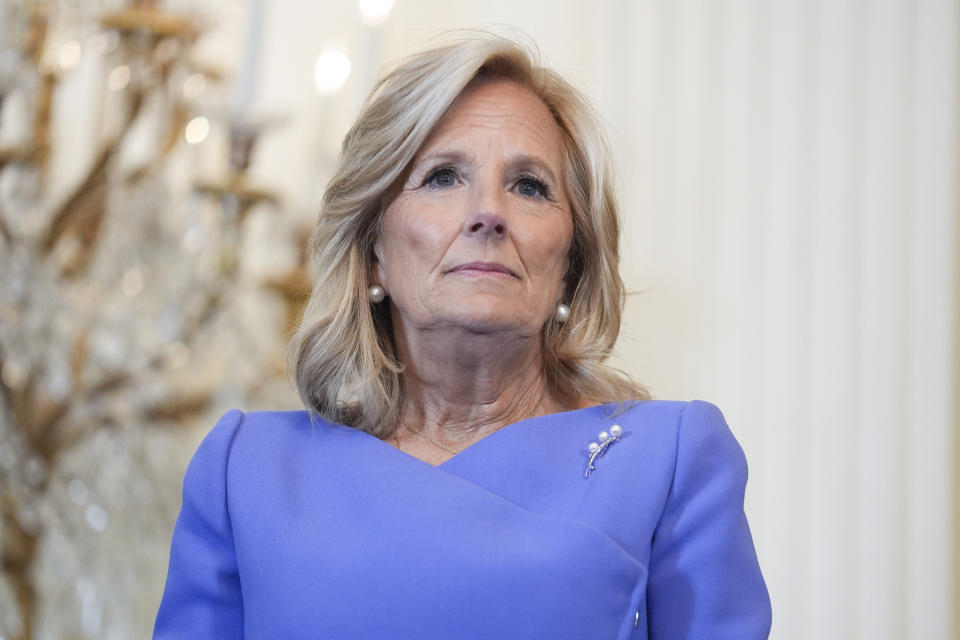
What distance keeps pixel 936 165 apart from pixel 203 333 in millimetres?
1928

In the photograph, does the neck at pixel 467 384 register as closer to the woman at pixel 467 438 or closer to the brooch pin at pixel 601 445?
the woman at pixel 467 438

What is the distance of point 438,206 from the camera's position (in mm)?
1656

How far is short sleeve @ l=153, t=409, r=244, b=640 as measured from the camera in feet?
5.33

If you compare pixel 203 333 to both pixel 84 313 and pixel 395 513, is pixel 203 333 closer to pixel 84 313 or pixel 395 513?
pixel 84 313

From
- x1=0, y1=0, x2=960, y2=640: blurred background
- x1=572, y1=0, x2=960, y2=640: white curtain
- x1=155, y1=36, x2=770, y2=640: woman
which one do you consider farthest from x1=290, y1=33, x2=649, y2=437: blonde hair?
x1=572, y1=0, x2=960, y2=640: white curtain

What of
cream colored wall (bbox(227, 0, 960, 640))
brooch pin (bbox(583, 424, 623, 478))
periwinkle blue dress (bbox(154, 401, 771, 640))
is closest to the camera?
periwinkle blue dress (bbox(154, 401, 771, 640))

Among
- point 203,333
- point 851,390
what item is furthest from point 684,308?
point 203,333

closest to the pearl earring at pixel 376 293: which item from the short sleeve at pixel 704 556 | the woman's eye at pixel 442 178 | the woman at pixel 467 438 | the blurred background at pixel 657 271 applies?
the woman at pixel 467 438

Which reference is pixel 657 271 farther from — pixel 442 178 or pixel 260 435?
pixel 260 435

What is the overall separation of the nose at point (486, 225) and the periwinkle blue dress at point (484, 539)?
0.28 metres

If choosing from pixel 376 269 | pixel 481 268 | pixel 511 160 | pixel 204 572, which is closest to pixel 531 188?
pixel 511 160

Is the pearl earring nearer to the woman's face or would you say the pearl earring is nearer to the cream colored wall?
the woman's face

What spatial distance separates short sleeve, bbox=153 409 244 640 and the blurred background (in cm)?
96

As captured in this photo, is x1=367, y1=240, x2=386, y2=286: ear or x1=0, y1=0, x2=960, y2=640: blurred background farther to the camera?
x1=0, y1=0, x2=960, y2=640: blurred background
